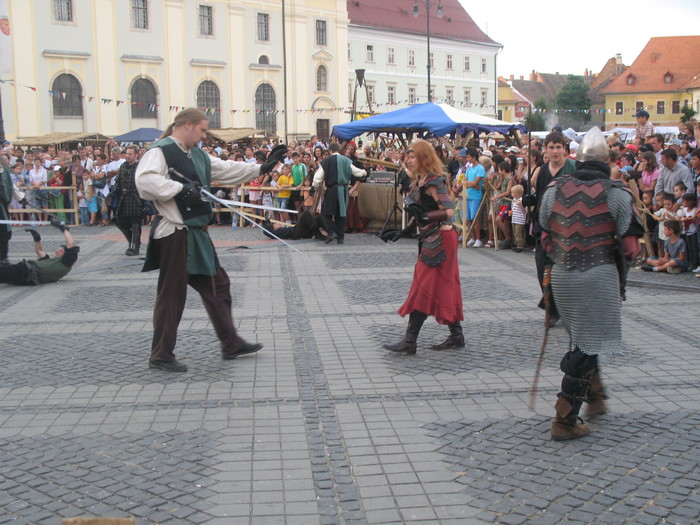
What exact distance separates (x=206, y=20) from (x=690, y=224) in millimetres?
42923

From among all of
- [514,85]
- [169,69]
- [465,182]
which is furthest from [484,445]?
[514,85]

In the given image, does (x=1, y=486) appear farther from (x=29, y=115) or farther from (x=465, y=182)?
(x=29, y=115)

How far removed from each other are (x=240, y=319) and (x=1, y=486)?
417 cm

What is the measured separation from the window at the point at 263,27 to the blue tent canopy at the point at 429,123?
34946mm

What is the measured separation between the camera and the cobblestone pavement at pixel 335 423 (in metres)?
A: 3.84

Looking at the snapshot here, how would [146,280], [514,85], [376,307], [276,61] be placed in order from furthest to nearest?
[514,85] < [276,61] < [146,280] < [376,307]

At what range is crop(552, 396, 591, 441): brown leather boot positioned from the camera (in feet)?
15.0

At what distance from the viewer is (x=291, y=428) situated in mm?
4863

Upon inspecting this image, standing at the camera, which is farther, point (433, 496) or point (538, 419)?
point (538, 419)

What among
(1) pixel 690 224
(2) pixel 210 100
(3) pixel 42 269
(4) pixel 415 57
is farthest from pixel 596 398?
(4) pixel 415 57

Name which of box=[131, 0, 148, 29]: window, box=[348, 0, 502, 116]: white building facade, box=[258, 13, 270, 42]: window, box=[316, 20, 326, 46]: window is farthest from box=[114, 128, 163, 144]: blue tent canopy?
box=[348, 0, 502, 116]: white building facade

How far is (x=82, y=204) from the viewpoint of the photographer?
2000 cm

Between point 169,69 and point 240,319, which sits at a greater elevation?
point 169,69

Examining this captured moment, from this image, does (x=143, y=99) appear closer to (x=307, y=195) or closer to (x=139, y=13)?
(x=139, y=13)
